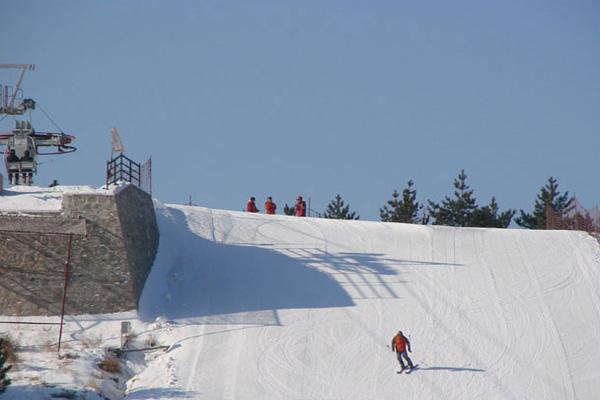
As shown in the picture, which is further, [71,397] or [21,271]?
[21,271]

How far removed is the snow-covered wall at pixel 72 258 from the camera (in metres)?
36.2

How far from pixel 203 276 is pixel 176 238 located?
2.89 meters

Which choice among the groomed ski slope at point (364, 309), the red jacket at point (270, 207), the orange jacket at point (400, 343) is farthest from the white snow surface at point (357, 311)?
the red jacket at point (270, 207)

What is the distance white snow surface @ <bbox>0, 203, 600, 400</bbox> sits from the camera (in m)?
33.4

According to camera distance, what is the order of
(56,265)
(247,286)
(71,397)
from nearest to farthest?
(71,397), (56,265), (247,286)

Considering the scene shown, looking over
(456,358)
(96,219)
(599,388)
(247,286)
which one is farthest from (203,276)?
(599,388)

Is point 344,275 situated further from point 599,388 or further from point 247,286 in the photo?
point 599,388

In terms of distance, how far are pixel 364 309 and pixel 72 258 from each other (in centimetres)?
865

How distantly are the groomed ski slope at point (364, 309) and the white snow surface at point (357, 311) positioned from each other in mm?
58

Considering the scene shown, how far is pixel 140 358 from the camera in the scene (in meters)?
34.1

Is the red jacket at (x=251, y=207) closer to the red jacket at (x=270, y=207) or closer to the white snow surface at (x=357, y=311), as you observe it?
the red jacket at (x=270, y=207)

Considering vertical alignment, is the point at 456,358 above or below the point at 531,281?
below

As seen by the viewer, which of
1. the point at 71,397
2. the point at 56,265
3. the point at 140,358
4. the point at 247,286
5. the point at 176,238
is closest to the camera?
the point at 71,397

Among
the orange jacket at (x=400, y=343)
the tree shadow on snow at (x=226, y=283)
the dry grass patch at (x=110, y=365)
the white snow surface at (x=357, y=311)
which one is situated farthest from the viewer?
the tree shadow on snow at (x=226, y=283)
